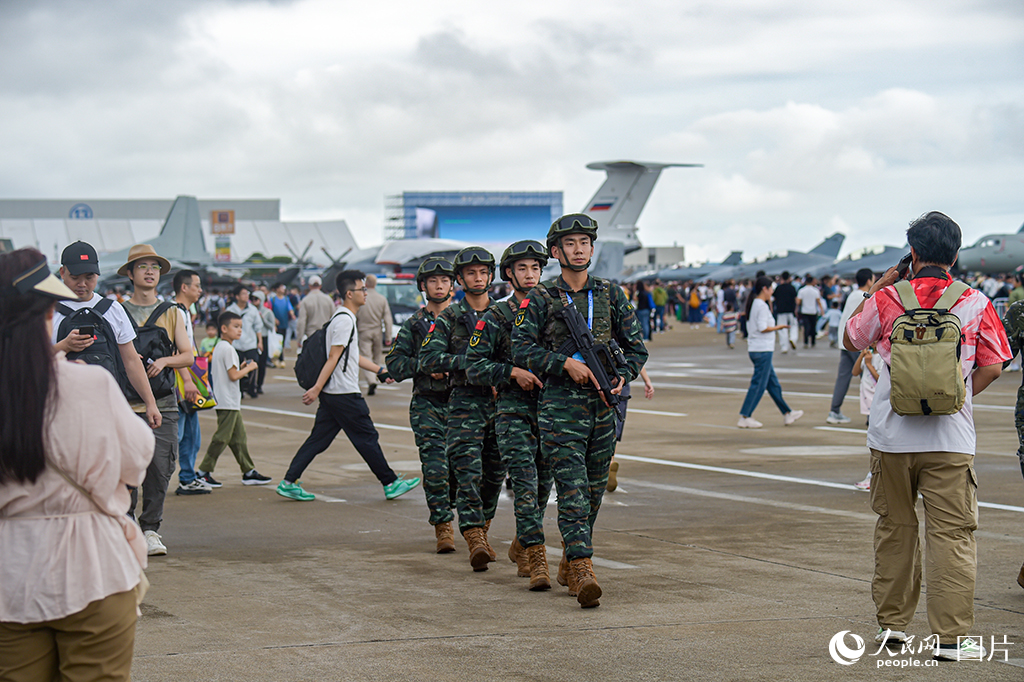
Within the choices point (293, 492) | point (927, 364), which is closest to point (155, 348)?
point (293, 492)

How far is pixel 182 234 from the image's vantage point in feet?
212

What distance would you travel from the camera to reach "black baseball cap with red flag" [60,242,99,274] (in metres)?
6.13

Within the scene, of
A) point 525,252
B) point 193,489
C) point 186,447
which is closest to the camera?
point 525,252

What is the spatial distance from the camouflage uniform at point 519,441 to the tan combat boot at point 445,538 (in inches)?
33.5

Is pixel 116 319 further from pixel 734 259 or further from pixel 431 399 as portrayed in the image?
pixel 734 259

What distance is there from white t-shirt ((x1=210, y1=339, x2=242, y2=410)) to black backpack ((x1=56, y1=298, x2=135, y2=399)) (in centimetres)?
366

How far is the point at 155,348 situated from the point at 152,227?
109414 millimetres

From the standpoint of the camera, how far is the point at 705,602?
5.57m

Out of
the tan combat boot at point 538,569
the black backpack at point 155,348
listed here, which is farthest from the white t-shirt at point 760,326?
the black backpack at point 155,348

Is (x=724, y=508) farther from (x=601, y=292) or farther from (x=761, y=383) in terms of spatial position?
(x=761, y=383)

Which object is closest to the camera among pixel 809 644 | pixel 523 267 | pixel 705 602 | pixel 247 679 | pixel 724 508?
pixel 247 679

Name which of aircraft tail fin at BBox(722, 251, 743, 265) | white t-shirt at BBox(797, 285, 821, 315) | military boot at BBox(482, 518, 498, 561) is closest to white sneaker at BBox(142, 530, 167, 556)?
military boot at BBox(482, 518, 498, 561)

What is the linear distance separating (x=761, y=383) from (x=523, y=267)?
7.56 metres

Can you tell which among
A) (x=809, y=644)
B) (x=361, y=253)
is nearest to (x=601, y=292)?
(x=809, y=644)
